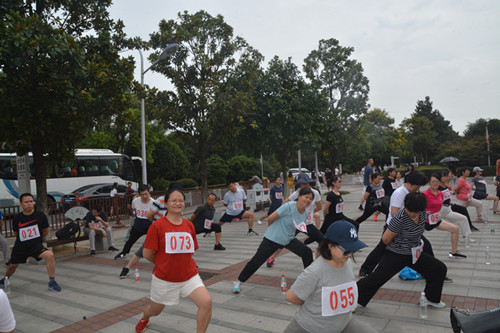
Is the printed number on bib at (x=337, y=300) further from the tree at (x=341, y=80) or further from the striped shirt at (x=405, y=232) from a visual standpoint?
the tree at (x=341, y=80)

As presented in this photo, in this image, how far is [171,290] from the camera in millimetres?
4109

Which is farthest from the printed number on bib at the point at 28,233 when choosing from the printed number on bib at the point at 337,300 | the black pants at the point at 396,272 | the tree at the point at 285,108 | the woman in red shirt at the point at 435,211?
the tree at the point at 285,108

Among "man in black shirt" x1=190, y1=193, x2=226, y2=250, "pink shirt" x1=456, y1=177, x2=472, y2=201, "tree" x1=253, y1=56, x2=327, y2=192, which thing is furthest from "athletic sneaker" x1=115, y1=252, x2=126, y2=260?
"tree" x1=253, y1=56, x2=327, y2=192

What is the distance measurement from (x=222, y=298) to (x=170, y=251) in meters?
2.15

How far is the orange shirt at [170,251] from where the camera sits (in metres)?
4.10

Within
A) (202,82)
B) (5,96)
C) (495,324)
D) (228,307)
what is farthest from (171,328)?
(202,82)

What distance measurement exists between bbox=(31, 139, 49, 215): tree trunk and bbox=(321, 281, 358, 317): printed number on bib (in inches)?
376

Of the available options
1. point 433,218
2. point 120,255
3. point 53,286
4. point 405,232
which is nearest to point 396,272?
point 405,232

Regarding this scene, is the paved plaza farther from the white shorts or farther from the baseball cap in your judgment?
the baseball cap

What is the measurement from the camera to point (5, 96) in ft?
28.6

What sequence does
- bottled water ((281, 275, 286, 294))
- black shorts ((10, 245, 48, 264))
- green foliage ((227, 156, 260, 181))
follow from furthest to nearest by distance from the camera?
1. green foliage ((227, 156, 260, 181))
2. black shorts ((10, 245, 48, 264))
3. bottled water ((281, 275, 286, 294))

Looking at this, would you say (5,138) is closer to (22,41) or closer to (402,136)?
(22,41)

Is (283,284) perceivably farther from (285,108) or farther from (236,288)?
(285,108)

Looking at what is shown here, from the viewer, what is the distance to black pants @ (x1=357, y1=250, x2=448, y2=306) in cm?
456
